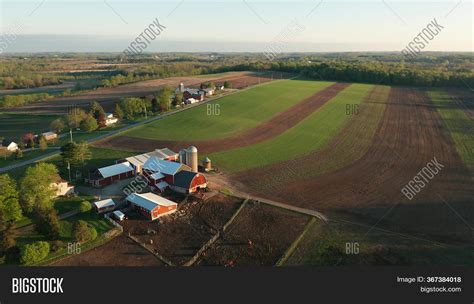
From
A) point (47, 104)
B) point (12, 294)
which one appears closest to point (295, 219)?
point (12, 294)

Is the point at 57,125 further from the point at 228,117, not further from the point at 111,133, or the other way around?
the point at 228,117

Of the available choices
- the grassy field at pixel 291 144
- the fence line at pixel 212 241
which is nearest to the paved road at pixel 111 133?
the grassy field at pixel 291 144

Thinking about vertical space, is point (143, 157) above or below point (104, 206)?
above

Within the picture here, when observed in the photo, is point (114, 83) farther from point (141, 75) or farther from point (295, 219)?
point (295, 219)

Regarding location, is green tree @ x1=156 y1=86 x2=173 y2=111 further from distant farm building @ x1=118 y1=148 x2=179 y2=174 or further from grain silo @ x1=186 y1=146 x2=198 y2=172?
grain silo @ x1=186 y1=146 x2=198 y2=172

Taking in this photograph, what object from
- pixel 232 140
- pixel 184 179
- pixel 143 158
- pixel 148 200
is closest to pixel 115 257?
pixel 148 200

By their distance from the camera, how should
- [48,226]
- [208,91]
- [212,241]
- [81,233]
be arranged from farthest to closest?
[208,91]
[212,241]
[48,226]
[81,233]

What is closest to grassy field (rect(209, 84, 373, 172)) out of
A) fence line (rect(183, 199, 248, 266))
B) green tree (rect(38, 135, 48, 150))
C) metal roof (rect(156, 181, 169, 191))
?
metal roof (rect(156, 181, 169, 191))

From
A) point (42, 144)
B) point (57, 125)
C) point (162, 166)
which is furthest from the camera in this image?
point (57, 125)
